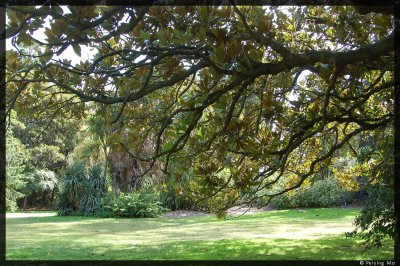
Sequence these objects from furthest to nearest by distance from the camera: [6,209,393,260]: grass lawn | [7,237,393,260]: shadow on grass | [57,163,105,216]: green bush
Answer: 1. [57,163,105,216]: green bush
2. [6,209,393,260]: grass lawn
3. [7,237,393,260]: shadow on grass

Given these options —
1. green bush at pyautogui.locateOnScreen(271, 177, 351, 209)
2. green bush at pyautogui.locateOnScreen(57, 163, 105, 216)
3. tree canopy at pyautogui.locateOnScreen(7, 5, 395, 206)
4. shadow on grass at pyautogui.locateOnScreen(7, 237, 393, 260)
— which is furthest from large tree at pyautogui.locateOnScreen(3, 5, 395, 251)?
green bush at pyautogui.locateOnScreen(271, 177, 351, 209)

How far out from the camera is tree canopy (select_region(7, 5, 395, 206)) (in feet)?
9.29

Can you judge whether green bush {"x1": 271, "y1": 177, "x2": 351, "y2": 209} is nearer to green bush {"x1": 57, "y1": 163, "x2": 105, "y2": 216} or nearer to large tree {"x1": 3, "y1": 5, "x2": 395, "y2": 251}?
green bush {"x1": 57, "y1": 163, "x2": 105, "y2": 216}

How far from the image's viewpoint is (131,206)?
16812mm

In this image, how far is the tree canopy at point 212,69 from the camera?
9.29 feet

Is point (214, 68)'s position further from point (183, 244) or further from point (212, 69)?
point (183, 244)

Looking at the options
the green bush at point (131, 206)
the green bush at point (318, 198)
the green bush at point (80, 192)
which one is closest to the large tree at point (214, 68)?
the green bush at point (131, 206)

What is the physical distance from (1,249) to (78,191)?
10762mm

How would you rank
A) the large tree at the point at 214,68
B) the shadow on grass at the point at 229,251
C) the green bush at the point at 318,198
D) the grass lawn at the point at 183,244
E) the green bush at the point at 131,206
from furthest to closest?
the green bush at the point at 318,198 < the green bush at the point at 131,206 < the grass lawn at the point at 183,244 < the shadow on grass at the point at 229,251 < the large tree at the point at 214,68

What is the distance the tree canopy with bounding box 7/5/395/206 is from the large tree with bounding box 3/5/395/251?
0.04 ft

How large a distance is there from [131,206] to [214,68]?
14600mm

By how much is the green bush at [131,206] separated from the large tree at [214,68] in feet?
39.4

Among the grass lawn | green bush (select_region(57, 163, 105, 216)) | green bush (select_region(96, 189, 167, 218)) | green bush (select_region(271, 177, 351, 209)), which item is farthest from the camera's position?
green bush (select_region(271, 177, 351, 209))

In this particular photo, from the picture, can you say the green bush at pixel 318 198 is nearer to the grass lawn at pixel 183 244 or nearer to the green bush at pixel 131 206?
the green bush at pixel 131 206
